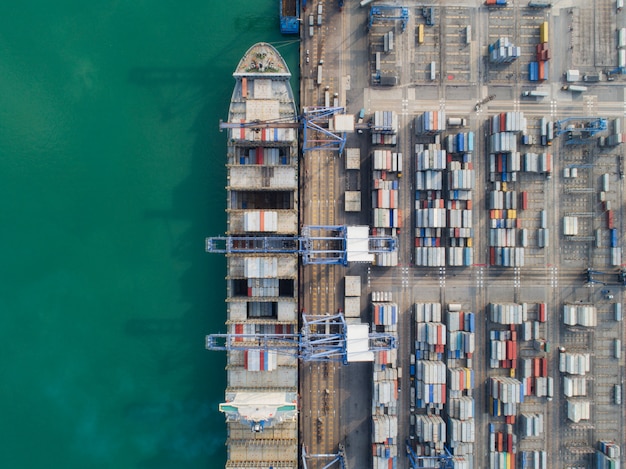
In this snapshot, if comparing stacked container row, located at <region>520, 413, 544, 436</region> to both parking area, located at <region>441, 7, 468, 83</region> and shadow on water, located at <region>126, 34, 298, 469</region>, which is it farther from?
parking area, located at <region>441, 7, 468, 83</region>

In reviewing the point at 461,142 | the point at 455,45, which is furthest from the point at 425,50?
the point at 461,142

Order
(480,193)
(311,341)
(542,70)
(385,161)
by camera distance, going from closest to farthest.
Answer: (311,341)
(385,161)
(542,70)
(480,193)

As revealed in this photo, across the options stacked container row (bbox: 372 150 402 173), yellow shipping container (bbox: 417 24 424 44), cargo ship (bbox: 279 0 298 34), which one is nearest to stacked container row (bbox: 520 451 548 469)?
stacked container row (bbox: 372 150 402 173)

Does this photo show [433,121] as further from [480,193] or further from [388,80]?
[480,193]

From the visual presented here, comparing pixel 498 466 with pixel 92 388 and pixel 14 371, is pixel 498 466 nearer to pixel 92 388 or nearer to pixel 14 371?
pixel 92 388

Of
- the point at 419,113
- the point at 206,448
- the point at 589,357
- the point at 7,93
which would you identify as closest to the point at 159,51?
the point at 7,93

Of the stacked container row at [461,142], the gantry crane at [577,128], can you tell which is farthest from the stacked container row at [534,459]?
the gantry crane at [577,128]
